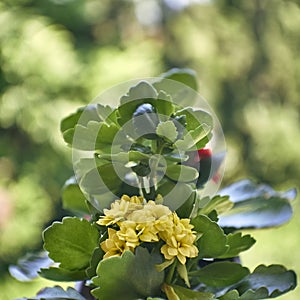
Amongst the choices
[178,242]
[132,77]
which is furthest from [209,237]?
[132,77]

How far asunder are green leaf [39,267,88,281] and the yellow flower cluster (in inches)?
2.3

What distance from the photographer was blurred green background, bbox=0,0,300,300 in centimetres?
149

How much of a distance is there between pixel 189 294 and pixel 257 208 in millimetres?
179

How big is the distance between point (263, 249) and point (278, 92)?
36.8 inches

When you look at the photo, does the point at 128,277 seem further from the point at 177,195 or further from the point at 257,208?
the point at 257,208

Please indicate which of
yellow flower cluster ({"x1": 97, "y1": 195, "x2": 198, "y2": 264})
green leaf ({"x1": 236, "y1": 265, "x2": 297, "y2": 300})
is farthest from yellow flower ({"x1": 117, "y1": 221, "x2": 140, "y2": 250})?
green leaf ({"x1": 236, "y1": 265, "x2": 297, "y2": 300})

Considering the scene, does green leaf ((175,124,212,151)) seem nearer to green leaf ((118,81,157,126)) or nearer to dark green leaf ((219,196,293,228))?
green leaf ((118,81,157,126))

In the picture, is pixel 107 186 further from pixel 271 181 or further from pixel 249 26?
pixel 249 26

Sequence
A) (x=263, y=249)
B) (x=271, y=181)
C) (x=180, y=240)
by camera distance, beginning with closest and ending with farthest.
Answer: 1. (x=180, y=240)
2. (x=263, y=249)
3. (x=271, y=181)

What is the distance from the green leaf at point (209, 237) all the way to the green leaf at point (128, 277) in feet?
0.11

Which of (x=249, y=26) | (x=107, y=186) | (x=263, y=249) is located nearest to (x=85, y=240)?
(x=107, y=186)

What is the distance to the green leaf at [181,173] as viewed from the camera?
336mm

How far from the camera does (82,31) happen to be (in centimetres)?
185

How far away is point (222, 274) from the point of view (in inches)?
14.1
